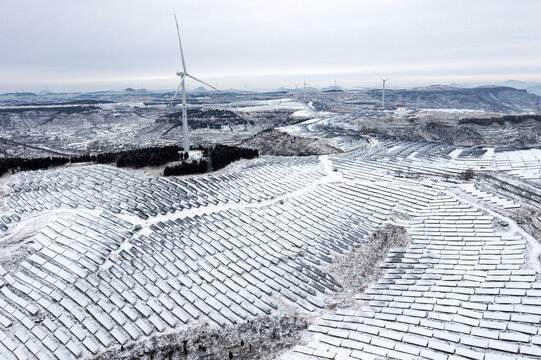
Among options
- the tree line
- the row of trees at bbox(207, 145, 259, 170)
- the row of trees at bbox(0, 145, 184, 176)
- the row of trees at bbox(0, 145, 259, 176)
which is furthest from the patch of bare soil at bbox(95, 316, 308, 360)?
the row of trees at bbox(0, 145, 184, 176)

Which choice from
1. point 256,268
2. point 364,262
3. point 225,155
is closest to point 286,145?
point 225,155

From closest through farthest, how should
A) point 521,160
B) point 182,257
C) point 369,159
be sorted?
point 182,257 < point 521,160 < point 369,159

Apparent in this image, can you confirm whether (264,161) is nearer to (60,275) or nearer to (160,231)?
(160,231)

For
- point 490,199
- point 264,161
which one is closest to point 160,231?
point 264,161

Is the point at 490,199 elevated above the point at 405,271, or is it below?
above

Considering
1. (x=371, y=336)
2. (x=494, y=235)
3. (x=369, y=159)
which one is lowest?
(x=371, y=336)

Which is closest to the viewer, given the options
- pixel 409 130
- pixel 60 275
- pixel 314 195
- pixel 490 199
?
pixel 60 275

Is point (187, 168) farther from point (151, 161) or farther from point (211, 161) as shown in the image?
point (151, 161)
